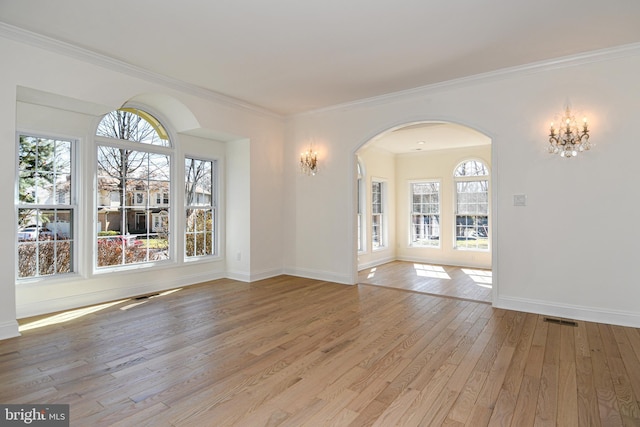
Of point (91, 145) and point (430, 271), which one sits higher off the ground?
point (91, 145)

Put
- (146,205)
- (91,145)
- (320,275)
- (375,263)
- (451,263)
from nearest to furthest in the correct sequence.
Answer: (91,145) → (146,205) → (320,275) → (375,263) → (451,263)

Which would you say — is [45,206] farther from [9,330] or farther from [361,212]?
[361,212]

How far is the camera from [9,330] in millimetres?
3303

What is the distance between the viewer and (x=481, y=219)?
26.3ft

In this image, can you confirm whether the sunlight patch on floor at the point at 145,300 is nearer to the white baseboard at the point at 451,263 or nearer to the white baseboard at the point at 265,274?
the white baseboard at the point at 265,274

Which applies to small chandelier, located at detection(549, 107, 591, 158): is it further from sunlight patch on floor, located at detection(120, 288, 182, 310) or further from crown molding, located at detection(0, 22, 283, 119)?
sunlight patch on floor, located at detection(120, 288, 182, 310)

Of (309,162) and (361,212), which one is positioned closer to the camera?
(309,162)

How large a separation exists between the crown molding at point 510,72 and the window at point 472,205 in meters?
3.82

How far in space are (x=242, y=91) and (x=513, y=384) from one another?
477 cm

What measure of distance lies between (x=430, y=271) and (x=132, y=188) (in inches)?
226

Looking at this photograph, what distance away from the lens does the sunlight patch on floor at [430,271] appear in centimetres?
671

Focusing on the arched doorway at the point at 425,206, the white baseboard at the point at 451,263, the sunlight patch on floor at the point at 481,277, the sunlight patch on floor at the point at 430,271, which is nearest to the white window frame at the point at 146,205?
the arched doorway at the point at 425,206

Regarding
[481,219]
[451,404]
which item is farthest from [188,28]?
[481,219]

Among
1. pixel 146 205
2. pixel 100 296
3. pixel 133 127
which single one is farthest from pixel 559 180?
pixel 100 296
